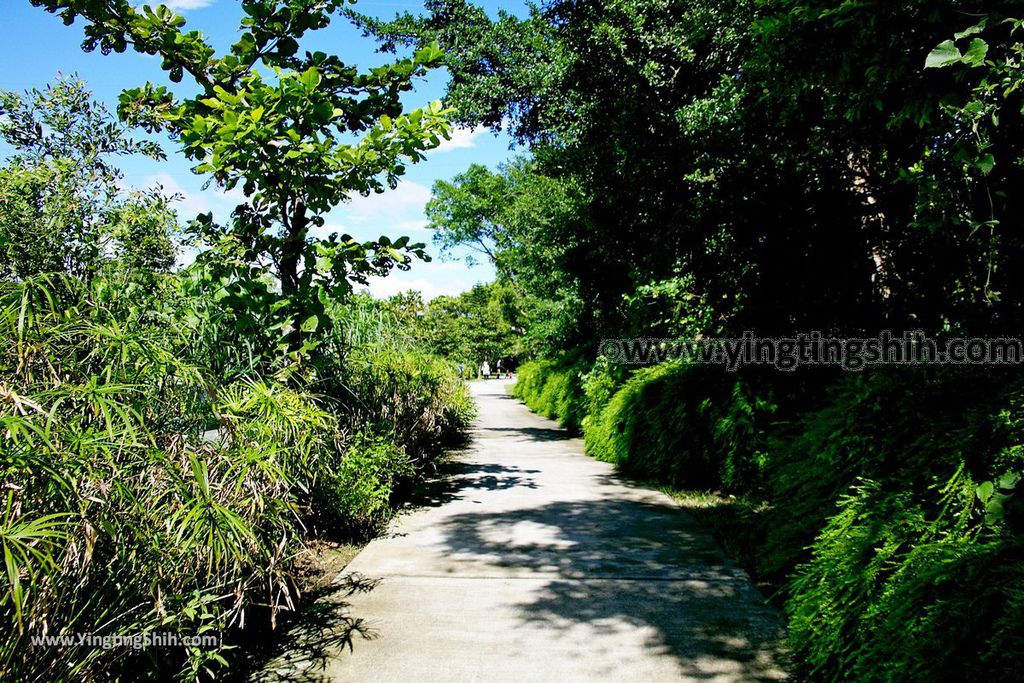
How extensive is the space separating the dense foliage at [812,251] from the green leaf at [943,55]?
1 cm

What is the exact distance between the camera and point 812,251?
6738 millimetres

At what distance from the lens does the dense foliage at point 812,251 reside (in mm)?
2797

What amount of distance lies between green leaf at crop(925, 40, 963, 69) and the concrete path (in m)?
3.28

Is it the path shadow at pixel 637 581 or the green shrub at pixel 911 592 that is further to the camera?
the path shadow at pixel 637 581

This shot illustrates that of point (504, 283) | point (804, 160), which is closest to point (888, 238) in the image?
point (804, 160)

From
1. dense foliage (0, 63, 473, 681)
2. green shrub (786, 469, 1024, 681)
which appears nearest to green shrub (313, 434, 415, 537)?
dense foliage (0, 63, 473, 681)

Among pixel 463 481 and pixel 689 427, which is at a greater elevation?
pixel 689 427

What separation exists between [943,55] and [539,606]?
13.2 ft

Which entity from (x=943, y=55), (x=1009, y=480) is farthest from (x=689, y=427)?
(x=943, y=55)

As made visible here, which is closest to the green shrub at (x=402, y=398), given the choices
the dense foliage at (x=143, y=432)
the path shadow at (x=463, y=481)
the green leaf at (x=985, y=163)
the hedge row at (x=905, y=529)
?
the dense foliage at (x=143, y=432)

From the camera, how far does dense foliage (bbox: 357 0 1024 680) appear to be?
2797 millimetres

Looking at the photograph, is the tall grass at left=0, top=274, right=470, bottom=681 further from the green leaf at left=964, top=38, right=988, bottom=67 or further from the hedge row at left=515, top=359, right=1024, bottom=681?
the green leaf at left=964, top=38, right=988, bottom=67

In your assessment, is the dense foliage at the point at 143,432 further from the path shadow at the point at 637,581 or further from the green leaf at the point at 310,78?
the green leaf at the point at 310,78

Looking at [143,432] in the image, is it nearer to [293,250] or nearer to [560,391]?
[293,250]
